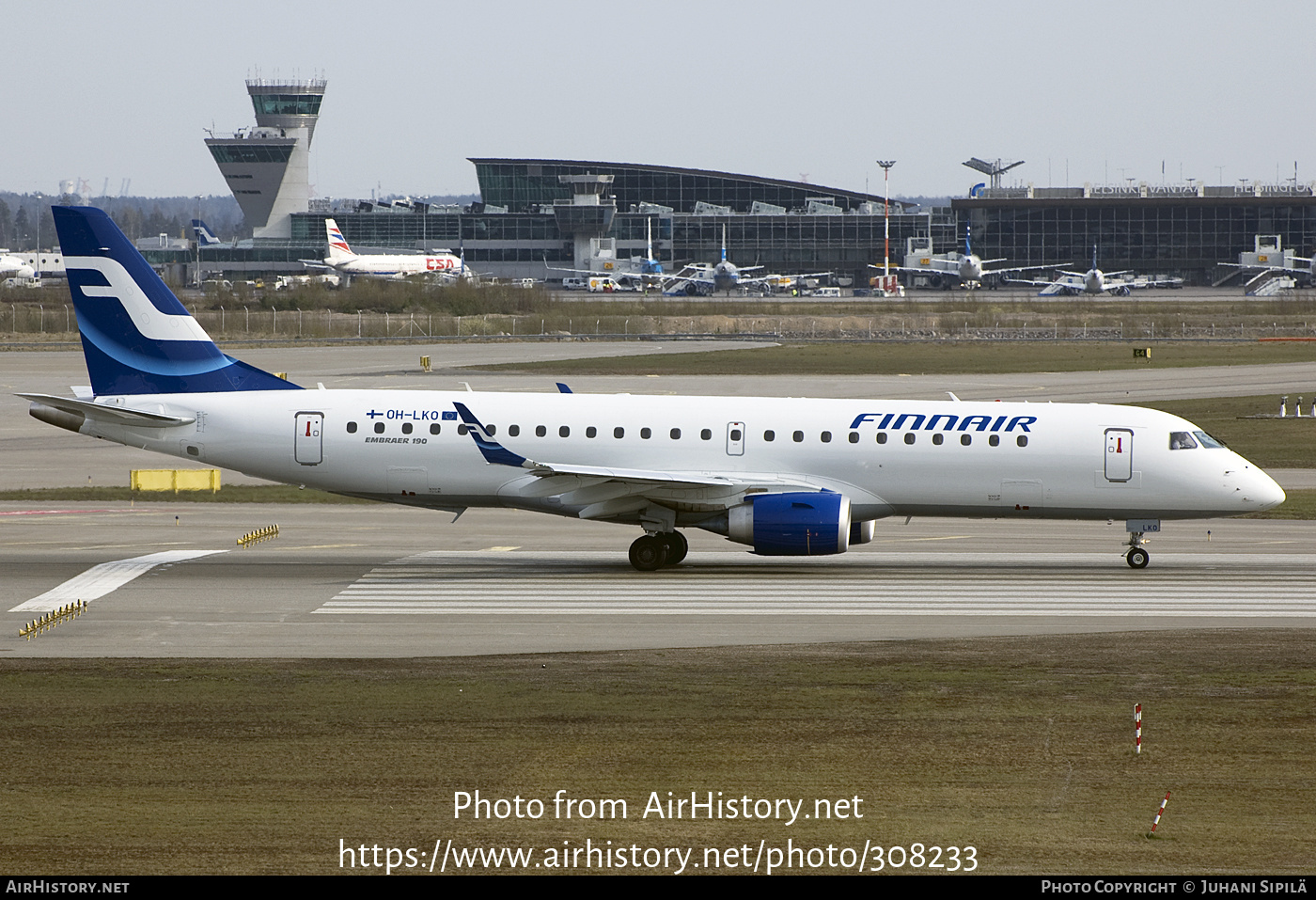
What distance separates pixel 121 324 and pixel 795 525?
16.0 metres

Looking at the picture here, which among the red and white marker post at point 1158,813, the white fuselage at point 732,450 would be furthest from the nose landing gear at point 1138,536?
the red and white marker post at point 1158,813

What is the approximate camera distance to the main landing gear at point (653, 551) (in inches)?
1265

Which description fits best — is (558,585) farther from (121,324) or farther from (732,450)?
(121,324)

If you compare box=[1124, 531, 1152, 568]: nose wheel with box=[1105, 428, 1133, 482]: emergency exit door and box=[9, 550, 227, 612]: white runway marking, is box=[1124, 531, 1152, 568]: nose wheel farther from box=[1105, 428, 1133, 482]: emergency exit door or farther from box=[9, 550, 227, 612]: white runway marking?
box=[9, 550, 227, 612]: white runway marking

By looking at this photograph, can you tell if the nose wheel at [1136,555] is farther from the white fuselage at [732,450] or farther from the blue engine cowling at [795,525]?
the blue engine cowling at [795,525]

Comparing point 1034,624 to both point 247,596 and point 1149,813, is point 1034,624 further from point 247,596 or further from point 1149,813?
point 247,596

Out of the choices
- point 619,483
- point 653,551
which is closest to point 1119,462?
point 653,551

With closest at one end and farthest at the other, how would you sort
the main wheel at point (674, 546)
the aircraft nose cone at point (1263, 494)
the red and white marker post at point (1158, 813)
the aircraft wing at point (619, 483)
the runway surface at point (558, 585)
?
the red and white marker post at point (1158, 813) → the runway surface at point (558, 585) → the aircraft wing at point (619, 483) → the aircraft nose cone at point (1263, 494) → the main wheel at point (674, 546)

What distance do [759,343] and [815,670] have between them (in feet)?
296

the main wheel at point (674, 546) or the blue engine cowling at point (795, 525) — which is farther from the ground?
the blue engine cowling at point (795, 525)

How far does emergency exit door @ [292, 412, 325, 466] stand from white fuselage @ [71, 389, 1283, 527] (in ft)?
0.10

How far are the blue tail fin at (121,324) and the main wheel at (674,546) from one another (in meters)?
9.55

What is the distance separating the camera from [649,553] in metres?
32.1

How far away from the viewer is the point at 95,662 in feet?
74.0
